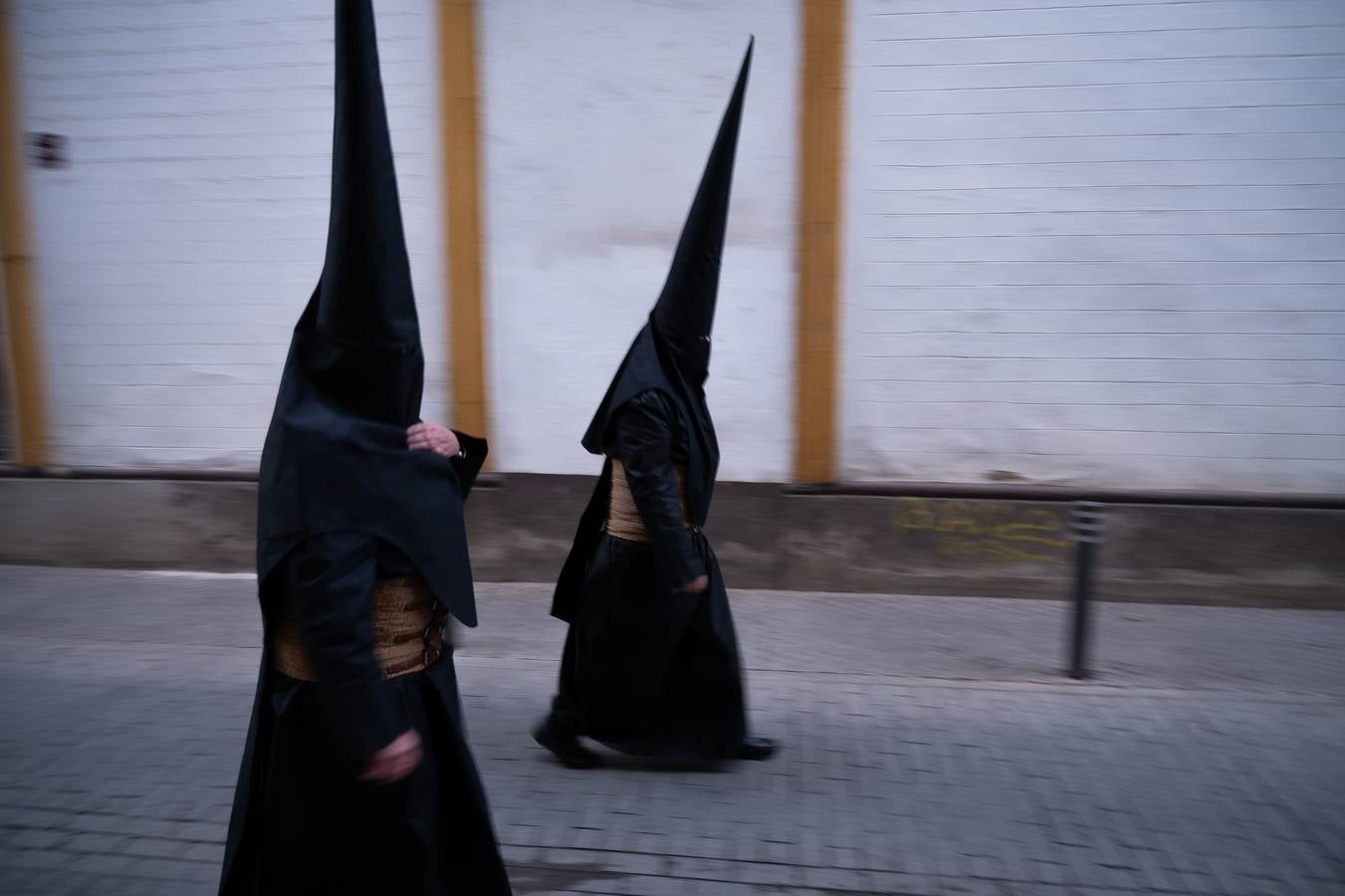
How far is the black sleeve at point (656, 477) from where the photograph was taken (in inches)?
149

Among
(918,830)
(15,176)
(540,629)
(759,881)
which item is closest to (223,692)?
(540,629)

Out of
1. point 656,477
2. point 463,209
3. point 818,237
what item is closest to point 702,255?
point 656,477

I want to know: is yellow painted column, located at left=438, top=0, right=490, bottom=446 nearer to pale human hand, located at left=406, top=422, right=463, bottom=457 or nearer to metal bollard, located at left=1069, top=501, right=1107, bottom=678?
metal bollard, located at left=1069, top=501, right=1107, bottom=678

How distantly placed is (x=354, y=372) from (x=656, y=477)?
1.74 m

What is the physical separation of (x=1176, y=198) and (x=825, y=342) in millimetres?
2511

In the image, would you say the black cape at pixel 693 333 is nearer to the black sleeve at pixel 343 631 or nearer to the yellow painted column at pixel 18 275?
the black sleeve at pixel 343 631

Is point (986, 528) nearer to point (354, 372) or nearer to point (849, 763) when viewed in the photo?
point (849, 763)

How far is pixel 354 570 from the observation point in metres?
2.18

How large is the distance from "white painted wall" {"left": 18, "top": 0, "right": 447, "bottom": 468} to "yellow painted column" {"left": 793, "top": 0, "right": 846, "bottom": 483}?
2.66 meters

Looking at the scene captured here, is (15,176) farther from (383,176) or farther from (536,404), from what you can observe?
(383,176)

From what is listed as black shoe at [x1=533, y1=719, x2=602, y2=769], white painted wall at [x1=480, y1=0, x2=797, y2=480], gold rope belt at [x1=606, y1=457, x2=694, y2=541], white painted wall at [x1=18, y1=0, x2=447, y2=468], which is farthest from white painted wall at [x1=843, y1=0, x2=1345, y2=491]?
black shoe at [x1=533, y1=719, x2=602, y2=769]

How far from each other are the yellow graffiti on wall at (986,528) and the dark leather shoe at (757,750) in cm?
278

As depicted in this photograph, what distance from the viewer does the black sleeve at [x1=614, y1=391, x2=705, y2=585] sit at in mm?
3797

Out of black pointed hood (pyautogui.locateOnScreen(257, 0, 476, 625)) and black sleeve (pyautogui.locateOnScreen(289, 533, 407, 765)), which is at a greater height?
black pointed hood (pyautogui.locateOnScreen(257, 0, 476, 625))
